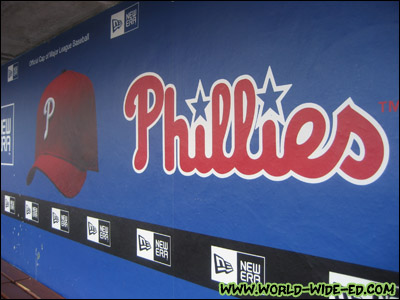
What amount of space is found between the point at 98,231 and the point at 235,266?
96cm

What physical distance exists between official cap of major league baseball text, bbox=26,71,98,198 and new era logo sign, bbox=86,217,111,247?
0.26 metres

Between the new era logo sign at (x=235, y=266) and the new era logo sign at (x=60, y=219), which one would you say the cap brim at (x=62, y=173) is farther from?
the new era logo sign at (x=235, y=266)

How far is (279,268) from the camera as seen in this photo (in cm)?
105

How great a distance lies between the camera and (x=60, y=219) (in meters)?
2.06

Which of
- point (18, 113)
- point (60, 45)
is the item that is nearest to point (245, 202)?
point (60, 45)

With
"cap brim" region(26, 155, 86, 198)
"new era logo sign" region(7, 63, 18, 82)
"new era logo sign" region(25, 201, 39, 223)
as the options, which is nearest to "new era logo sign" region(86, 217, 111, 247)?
"cap brim" region(26, 155, 86, 198)

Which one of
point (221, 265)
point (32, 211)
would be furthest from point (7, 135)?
point (221, 265)

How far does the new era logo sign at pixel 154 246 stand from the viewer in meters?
1.41

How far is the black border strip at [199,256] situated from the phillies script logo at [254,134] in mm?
271

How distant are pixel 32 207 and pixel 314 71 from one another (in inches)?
91.8

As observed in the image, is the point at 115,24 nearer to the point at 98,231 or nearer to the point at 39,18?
the point at 39,18

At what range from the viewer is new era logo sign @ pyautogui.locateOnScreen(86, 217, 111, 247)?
1710mm

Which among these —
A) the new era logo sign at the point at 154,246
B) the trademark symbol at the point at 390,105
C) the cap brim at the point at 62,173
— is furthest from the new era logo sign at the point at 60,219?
the trademark symbol at the point at 390,105

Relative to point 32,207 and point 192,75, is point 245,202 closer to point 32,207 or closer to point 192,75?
point 192,75
